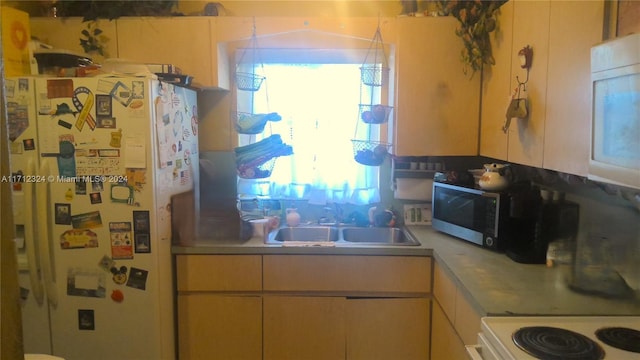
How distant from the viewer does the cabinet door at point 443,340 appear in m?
1.77

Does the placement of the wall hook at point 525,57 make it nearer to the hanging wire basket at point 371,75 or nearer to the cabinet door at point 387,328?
the hanging wire basket at point 371,75

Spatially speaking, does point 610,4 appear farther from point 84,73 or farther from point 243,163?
point 84,73

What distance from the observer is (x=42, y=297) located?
81.7 inches

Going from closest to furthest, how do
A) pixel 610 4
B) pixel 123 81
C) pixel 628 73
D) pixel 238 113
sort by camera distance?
pixel 628 73
pixel 610 4
pixel 123 81
pixel 238 113

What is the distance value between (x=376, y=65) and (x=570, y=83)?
1272 millimetres

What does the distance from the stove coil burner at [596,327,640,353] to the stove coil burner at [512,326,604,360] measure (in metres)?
0.05

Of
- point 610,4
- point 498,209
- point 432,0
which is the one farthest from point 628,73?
point 432,0

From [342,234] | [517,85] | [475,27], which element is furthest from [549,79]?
[342,234]

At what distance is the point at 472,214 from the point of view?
7.16 feet

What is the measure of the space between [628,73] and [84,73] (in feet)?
6.81

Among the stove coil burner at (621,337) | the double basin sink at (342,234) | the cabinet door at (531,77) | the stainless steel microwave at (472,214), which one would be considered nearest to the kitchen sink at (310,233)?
the double basin sink at (342,234)

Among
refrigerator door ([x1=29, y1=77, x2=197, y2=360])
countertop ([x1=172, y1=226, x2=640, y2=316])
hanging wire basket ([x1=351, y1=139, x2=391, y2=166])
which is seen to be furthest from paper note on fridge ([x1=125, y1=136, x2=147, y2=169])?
hanging wire basket ([x1=351, y1=139, x2=391, y2=166])

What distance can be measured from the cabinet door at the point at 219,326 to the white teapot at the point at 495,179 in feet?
4.10

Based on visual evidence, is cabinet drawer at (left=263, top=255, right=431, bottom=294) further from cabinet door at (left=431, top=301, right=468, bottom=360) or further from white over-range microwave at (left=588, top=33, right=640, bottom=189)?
white over-range microwave at (left=588, top=33, right=640, bottom=189)
